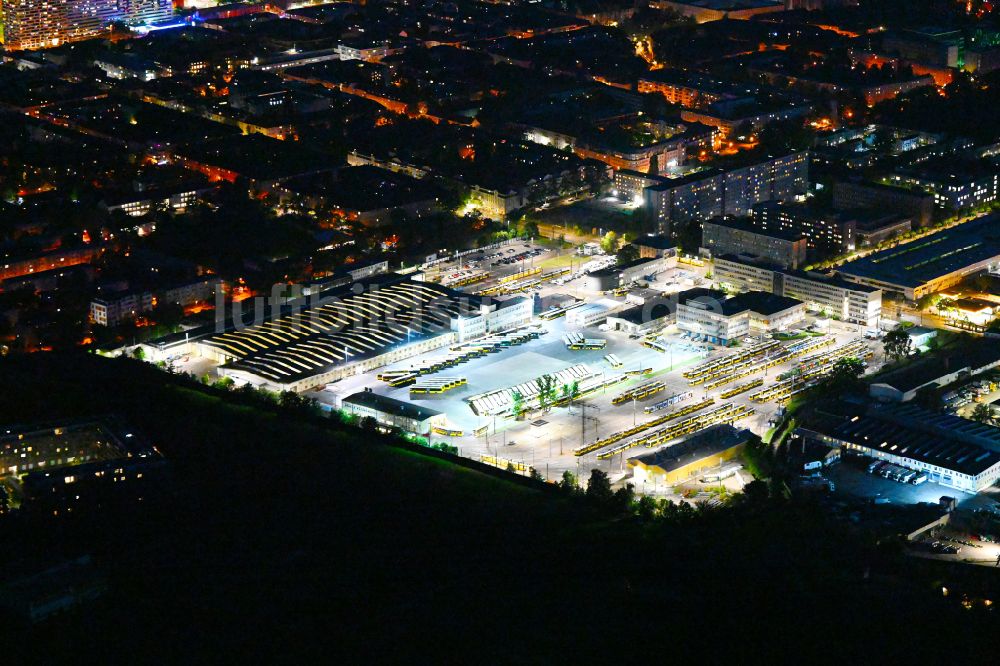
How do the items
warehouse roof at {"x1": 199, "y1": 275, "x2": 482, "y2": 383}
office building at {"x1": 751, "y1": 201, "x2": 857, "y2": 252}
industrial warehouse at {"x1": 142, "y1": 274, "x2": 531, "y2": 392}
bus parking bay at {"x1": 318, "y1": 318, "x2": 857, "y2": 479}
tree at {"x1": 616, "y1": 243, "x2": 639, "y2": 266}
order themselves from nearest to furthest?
bus parking bay at {"x1": 318, "y1": 318, "x2": 857, "y2": 479}, industrial warehouse at {"x1": 142, "y1": 274, "x2": 531, "y2": 392}, warehouse roof at {"x1": 199, "y1": 275, "x2": 482, "y2": 383}, tree at {"x1": 616, "y1": 243, "x2": 639, "y2": 266}, office building at {"x1": 751, "y1": 201, "x2": 857, "y2": 252}

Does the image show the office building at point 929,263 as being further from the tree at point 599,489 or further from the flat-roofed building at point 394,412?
the tree at point 599,489

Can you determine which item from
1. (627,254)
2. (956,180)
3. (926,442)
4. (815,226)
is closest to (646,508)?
(926,442)

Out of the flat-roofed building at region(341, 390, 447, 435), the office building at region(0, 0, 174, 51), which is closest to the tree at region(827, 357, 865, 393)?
the flat-roofed building at region(341, 390, 447, 435)

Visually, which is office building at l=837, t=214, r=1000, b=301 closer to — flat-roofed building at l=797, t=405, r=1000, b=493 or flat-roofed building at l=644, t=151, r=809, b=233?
flat-roofed building at l=644, t=151, r=809, b=233

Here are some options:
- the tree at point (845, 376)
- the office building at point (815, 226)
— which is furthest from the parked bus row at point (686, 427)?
the office building at point (815, 226)

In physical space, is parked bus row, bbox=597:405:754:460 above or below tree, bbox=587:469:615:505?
below

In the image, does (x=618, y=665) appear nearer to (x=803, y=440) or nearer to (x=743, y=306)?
(x=803, y=440)

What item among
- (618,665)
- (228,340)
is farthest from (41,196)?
(618,665)

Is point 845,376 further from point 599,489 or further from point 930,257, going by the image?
point 930,257
